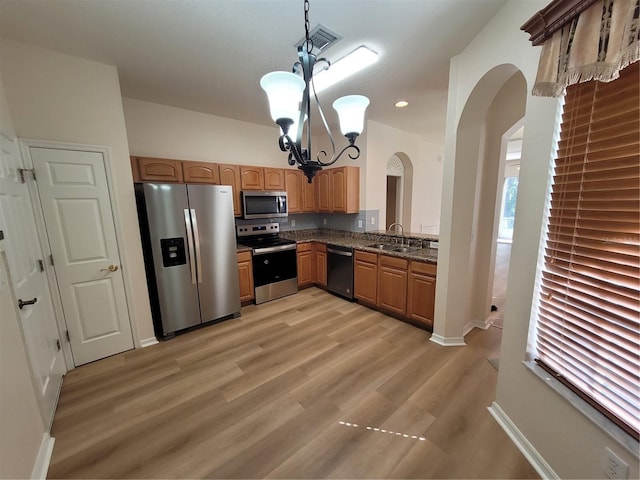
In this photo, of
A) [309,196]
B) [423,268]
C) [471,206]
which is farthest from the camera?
[309,196]

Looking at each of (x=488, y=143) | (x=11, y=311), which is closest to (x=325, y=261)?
(x=488, y=143)

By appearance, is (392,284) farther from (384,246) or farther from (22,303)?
(22,303)

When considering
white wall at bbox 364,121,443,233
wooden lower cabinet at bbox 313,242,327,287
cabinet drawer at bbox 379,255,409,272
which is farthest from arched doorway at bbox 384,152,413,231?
cabinet drawer at bbox 379,255,409,272

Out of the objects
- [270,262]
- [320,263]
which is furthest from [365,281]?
[270,262]

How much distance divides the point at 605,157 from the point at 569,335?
881mm

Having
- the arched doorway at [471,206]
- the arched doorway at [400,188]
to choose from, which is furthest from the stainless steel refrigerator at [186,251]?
the arched doorway at [400,188]

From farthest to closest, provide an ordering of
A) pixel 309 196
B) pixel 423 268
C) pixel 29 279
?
1. pixel 309 196
2. pixel 423 268
3. pixel 29 279

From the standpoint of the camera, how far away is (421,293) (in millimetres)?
2805

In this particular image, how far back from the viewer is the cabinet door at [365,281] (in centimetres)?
330

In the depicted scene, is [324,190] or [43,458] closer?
[43,458]

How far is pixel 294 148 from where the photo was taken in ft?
4.30

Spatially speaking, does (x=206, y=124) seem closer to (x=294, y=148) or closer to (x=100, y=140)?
(x=100, y=140)

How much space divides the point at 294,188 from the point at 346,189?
94 centimetres

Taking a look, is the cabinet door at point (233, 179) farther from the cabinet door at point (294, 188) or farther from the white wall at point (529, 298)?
the white wall at point (529, 298)
